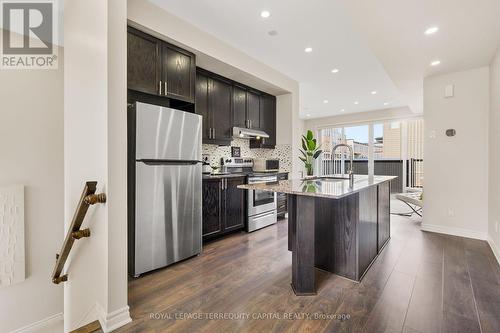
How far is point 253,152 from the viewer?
493 centimetres

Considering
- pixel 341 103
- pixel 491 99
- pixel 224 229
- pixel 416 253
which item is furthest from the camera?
pixel 341 103

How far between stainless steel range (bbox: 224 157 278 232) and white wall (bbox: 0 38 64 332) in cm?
239

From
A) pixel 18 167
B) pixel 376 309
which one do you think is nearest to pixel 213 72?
pixel 18 167

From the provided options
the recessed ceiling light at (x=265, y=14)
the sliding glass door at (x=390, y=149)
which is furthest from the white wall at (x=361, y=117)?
the recessed ceiling light at (x=265, y=14)

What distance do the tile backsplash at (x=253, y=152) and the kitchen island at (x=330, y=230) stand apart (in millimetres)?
2037

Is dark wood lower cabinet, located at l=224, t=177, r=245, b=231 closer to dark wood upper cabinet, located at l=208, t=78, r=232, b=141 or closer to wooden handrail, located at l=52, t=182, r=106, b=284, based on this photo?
dark wood upper cabinet, located at l=208, t=78, r=232, b=141

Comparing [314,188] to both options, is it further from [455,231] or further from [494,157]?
[455,231]

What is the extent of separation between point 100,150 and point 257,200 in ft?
8.54

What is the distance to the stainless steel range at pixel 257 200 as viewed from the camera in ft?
12.4

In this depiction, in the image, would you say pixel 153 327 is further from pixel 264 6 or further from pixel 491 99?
pixel 491 99

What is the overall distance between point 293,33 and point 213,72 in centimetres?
134

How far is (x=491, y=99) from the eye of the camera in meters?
3.16

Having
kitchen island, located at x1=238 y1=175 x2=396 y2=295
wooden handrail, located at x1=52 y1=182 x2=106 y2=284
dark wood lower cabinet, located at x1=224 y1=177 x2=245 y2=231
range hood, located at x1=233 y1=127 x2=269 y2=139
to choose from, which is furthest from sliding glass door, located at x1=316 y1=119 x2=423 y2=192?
wooden handrail, located at x1=52 y1=182 x2=106 y2=284

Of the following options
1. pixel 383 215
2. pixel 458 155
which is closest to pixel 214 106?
pixel 383 215
